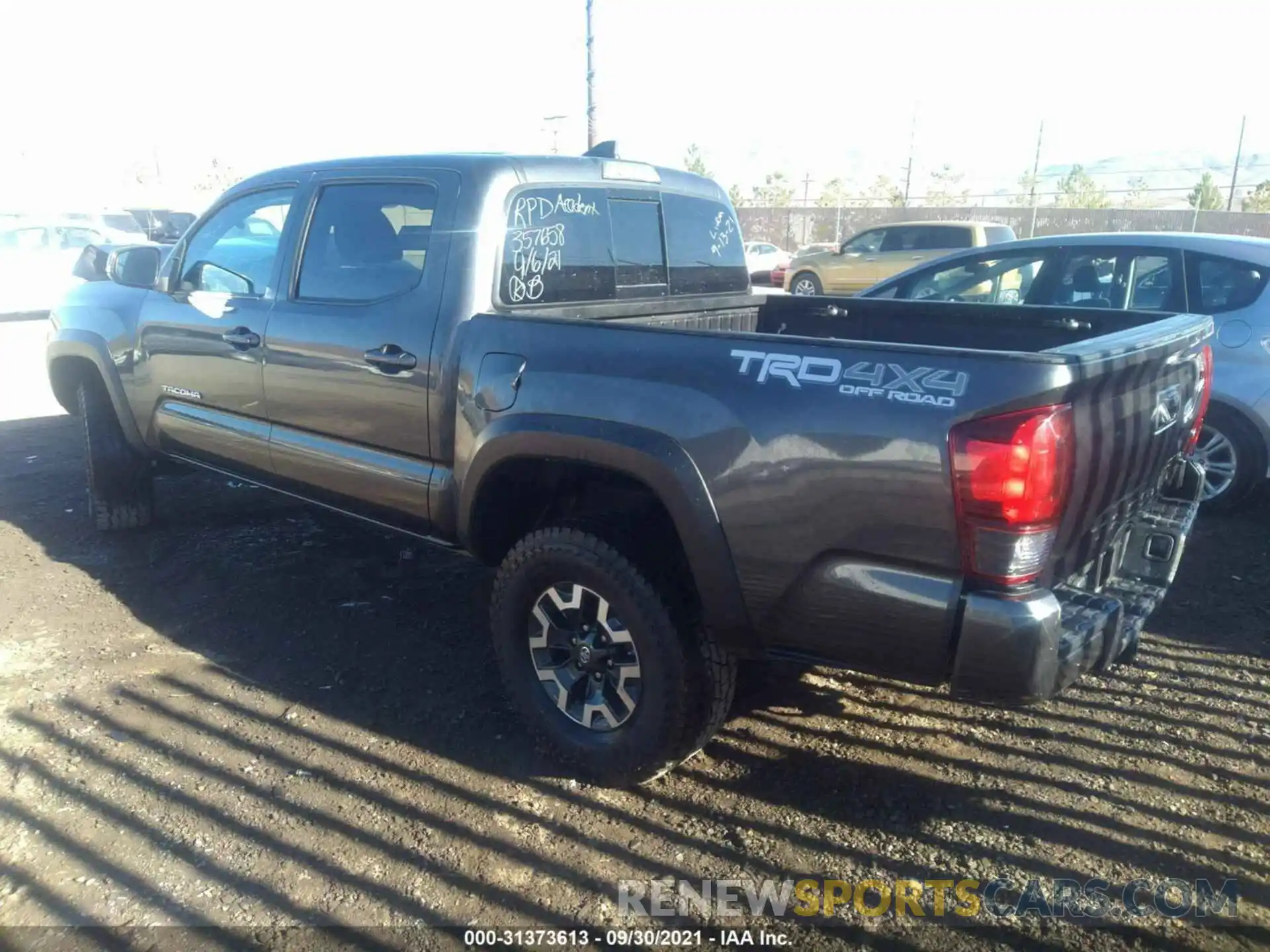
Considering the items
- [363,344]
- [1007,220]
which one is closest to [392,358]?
[363,344]

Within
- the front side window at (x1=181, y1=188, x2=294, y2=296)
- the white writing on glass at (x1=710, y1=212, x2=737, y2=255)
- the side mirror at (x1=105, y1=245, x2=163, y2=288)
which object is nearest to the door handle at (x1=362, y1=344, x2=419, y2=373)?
the front side window at (x1=181, y1=188, x2=294, y2=296)

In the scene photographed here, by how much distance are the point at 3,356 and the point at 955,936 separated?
13422 mm

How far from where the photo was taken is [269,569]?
16.3 ft

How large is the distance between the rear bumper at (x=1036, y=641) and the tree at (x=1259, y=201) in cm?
3441

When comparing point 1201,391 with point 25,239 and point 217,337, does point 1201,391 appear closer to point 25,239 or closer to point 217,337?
point 217,337

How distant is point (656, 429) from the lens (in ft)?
9.00

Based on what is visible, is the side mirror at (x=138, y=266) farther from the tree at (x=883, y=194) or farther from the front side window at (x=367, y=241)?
the tree at (x=883, y=194)

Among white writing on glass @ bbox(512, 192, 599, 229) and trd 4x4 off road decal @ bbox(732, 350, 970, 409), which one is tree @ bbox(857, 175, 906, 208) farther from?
trd 4x4 off road decal @ bbox(732, 350, 970, 409)

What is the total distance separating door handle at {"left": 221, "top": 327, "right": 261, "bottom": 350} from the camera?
13.3 ft

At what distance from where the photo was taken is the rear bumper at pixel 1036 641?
2.31 m

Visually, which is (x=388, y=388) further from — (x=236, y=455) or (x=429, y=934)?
(x=429, y=934)

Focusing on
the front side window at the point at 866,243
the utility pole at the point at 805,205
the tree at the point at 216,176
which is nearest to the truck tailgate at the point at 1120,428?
the front side window at the point at 866,243

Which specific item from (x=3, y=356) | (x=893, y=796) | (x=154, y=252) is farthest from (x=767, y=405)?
(x=3, y=356)

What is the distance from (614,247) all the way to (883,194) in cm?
5056
